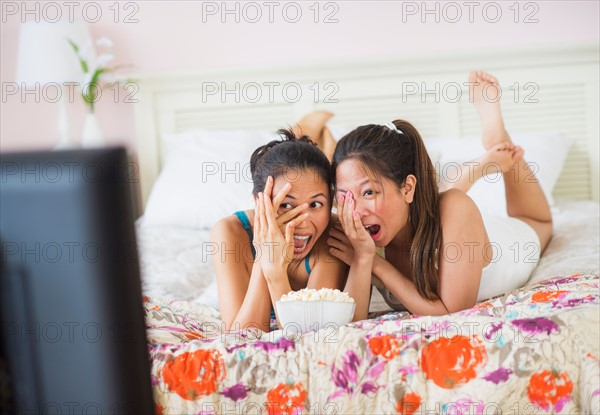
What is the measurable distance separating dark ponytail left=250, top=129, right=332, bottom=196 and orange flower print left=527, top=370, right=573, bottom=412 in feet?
2.39

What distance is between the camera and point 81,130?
3705 mm

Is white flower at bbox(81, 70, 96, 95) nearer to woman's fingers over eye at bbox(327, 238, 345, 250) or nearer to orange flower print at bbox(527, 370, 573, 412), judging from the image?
woman's fingers over eye at bbox(327, 238, 345, 250)

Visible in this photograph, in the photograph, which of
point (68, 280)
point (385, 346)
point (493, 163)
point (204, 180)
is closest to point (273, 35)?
point (204, 180)

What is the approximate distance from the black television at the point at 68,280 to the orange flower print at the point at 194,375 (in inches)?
17.9

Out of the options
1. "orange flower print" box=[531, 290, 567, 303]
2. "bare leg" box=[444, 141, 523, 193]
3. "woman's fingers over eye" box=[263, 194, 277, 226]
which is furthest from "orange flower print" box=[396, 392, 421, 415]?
"bare leg" box=[444, 141, 523, 193]

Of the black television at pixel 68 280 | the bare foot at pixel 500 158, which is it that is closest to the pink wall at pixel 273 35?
the bare foot at pixel 500 158

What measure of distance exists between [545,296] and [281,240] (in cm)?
55

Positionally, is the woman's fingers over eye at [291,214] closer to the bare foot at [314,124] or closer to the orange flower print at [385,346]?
the orange flower print at [385,346]

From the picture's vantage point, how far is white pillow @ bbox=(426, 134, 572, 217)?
2842 millimetres

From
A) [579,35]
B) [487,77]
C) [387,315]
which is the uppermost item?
[579,35]

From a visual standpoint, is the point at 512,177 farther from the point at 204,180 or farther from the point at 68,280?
the point at 68,280

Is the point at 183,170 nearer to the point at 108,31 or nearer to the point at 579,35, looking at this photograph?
the point at 108,31

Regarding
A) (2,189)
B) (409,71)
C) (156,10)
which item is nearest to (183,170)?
(156,10)

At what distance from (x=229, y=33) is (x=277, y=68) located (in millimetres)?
340
